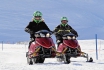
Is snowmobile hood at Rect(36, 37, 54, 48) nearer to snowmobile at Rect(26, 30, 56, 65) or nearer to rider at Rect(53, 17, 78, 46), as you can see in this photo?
snowmobile at Rect(26, 30, 56, 65)

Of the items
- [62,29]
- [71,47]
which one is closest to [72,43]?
[71,47]

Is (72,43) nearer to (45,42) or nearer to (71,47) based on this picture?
(71,47)

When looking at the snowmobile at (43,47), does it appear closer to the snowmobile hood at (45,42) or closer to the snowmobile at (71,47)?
the snowmobile hood at (45,42)

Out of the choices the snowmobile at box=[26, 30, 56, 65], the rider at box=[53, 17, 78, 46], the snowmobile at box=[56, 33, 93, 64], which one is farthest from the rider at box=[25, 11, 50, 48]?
the rider at box=[53, 17, 78, 46]

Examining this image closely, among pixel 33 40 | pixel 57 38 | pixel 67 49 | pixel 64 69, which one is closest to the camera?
pixel 64 69

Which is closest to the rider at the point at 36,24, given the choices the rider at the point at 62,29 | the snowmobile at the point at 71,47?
the snowmobile at the point at 71,47

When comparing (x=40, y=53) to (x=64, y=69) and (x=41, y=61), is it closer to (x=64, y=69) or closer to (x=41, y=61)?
(x=41, y=61)

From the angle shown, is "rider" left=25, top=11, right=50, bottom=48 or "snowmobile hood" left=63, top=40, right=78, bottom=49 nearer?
"rider" left=25, top=11, right=50, bottom=48

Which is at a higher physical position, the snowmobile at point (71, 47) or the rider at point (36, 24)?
the rider at point (36, 24)

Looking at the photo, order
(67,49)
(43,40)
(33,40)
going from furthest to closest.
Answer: (67,49) < (33,40) < (43,40)

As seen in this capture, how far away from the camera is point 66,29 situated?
14602 millimetres

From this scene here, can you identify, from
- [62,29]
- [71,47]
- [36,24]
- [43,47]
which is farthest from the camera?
[62,29]

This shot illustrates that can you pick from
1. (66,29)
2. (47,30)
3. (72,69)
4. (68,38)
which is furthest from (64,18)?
(72,69)

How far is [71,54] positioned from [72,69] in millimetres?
3777
